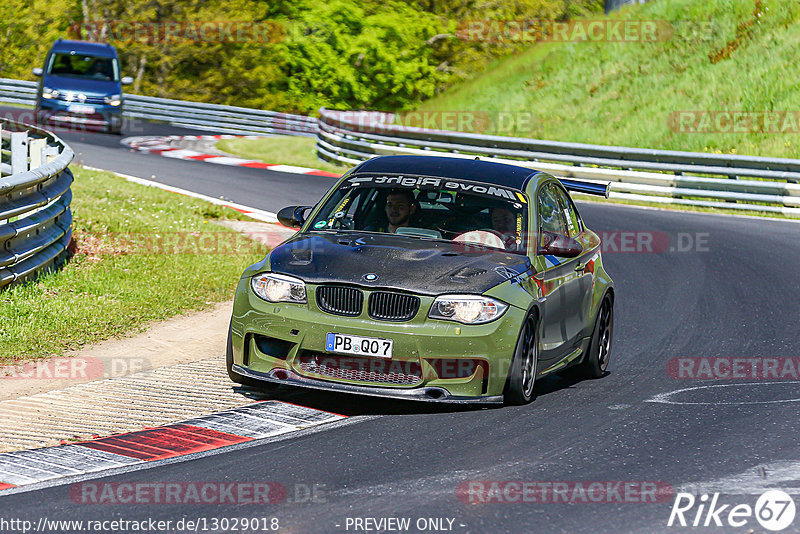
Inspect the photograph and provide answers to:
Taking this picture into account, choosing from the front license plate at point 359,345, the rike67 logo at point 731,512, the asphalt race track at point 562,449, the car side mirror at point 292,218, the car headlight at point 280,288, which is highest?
the car side mirror at point 292,218

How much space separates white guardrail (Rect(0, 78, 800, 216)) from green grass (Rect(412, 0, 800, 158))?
225 inches

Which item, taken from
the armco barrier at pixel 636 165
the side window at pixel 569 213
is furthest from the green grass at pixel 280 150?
the side window at pixel 569 213

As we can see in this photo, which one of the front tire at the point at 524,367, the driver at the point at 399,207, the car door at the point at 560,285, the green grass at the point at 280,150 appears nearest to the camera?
the front tire at the point at 524,367

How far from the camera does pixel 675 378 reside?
9.05 m

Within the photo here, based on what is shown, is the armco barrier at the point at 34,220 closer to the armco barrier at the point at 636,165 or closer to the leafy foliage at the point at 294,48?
the armco barrier at the point at 636,165

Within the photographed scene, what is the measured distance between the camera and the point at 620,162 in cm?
2309

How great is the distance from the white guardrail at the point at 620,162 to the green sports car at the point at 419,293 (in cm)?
1366

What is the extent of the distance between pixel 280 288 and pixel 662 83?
2713cm

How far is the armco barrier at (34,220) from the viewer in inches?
409

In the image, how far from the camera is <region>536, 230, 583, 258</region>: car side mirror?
8323 millimetres

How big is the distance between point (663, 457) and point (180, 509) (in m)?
2.67

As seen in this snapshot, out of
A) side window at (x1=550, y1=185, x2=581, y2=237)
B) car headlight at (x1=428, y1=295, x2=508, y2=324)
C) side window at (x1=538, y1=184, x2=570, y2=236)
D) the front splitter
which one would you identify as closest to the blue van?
side window at (x1=550, y1=185, x2=581, y2=237)

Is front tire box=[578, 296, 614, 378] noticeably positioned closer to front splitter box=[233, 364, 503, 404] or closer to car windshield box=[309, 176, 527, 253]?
car windshield box=[309, 176, 527, 253]

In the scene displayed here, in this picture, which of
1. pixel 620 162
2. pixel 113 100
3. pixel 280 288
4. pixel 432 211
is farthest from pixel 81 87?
pixel 280 288
